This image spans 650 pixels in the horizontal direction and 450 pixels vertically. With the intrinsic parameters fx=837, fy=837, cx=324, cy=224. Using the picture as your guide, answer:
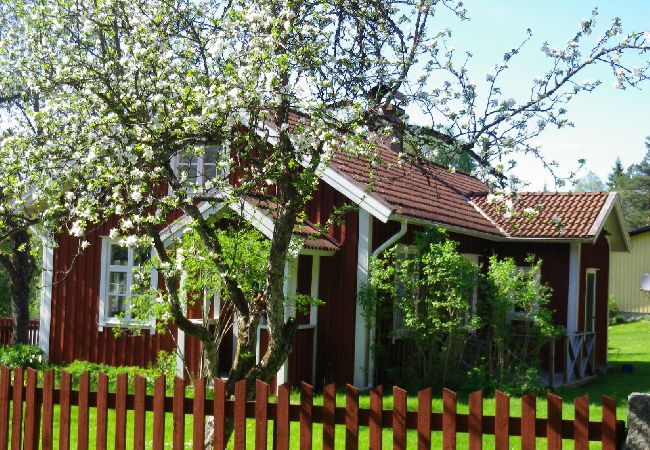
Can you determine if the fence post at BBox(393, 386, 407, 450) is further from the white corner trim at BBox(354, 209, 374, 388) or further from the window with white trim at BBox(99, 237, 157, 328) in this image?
the window with white trim at BBox(99, 237, 157, 328)

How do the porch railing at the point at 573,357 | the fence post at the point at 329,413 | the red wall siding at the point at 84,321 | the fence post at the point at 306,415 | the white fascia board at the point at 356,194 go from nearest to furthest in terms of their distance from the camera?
1. the fence post at the point at 329,413
2. the fence post at the point at 306,415
3. the white fascia board at the point at 356,194
4. the red wall siding at the point at 84,321
5. the porch railing at the point at 573,357

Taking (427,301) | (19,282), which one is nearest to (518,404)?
(427,301)

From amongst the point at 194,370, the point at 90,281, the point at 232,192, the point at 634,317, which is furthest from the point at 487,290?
the point at 634,317

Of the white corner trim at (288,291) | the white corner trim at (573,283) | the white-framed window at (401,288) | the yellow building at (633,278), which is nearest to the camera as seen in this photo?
the white corner trim at (288,291)

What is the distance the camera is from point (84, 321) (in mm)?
15461

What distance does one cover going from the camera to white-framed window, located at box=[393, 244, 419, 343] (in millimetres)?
13266

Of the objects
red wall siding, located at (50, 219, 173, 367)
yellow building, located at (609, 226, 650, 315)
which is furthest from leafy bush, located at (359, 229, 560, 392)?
yellow building, located at (609, 226, 650, 315)

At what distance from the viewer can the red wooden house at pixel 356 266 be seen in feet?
44.1

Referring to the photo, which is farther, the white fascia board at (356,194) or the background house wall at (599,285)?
the background house wall at (599,285)

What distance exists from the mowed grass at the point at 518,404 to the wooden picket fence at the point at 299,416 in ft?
8.64

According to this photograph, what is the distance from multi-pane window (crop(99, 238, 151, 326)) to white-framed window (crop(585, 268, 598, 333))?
9.68 meters

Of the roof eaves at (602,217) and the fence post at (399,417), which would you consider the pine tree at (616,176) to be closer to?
the roof eaves at (602,217)

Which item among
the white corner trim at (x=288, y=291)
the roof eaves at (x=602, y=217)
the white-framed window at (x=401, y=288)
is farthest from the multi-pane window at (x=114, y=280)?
the roof eaves at (x=602, y=217)

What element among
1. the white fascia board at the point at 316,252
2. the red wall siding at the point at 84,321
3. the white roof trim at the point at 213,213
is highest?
the white roof trim at the point at 213,213
